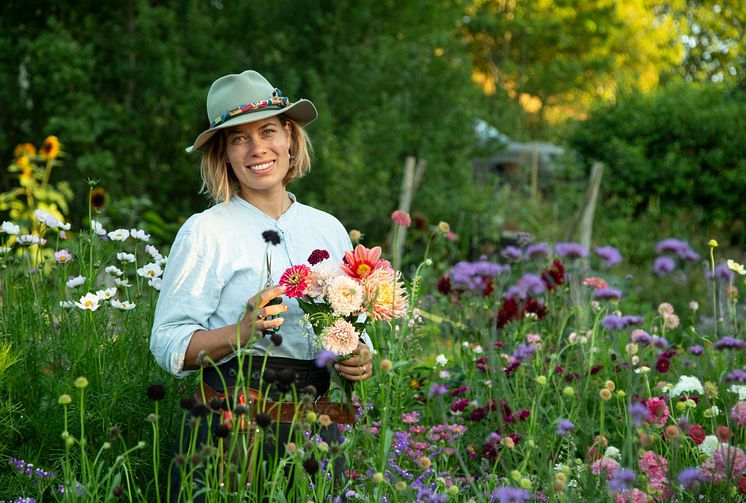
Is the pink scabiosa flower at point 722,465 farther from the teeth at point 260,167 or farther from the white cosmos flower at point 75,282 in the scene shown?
the white cosmos flower at point 75,282

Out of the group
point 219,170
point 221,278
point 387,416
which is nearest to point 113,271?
point 219,170

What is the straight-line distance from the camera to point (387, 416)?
2627mm

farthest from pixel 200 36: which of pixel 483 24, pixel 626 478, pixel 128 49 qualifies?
pixel 483 24

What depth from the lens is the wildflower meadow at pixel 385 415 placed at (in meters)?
2.40

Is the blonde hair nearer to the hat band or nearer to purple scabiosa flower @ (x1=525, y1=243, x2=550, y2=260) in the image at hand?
the hat band

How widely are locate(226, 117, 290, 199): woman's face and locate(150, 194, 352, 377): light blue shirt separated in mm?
88

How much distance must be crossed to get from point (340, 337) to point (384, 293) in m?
0.19

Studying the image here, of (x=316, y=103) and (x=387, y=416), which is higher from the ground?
(x=316, y=103)

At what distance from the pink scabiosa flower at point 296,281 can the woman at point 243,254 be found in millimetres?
26

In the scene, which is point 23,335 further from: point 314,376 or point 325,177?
point 325,177

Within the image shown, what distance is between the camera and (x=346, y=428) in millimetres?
3080

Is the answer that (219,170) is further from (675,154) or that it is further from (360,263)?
(675,154)

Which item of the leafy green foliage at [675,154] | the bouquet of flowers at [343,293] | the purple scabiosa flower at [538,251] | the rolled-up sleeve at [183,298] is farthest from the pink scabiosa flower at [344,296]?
the leafy green foliage at [675,154]

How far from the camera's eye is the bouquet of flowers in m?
2.50
